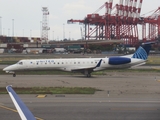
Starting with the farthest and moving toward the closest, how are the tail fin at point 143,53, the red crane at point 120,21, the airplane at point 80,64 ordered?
the red crane at point 120,21 → the tail fin at point 143,53 → the airplane at point 80,64

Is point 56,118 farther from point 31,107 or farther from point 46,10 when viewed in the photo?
point 46,10

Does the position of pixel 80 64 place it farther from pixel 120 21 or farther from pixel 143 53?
pixel 120 21

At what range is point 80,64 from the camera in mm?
→ 38281

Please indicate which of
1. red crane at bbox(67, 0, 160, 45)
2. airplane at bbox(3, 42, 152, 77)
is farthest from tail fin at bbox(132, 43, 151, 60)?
red crane at bbox(67, 0, 160, 45)

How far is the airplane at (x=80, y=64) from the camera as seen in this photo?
37250 millimetres

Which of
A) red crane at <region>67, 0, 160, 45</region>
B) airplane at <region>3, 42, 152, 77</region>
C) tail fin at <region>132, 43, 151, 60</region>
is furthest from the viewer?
red crane at <region>67, 0, 160, 45</region>

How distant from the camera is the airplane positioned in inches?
1467

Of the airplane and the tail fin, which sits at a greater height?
the tail fin

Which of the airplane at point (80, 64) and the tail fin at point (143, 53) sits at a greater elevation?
the tail fin at point (143, 53)

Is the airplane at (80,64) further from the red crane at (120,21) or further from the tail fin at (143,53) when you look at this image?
the red crane at (120,21)

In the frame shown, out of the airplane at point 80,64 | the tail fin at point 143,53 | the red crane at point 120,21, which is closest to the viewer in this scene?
the airplane at point 80,64

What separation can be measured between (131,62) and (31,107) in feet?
75.7

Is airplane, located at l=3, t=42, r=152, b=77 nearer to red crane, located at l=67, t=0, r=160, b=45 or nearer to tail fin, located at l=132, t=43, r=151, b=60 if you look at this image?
tail fin, located at l=132, t=43, r=151, b=60

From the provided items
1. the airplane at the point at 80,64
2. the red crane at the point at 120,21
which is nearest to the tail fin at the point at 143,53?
the airplane at the point at 80,64
